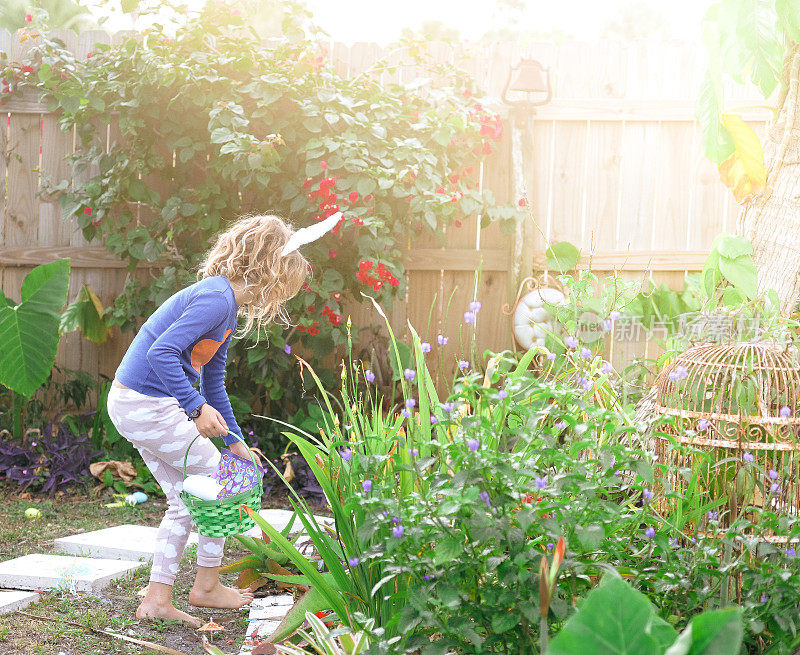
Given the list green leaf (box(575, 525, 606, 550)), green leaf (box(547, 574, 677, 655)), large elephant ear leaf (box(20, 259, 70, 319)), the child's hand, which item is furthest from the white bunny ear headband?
large elephant ear leaf (box(20, 259, 70, 319))

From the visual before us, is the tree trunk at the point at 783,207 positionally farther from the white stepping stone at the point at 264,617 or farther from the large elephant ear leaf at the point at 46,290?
the large elephant ear leaf at the point at 46,290

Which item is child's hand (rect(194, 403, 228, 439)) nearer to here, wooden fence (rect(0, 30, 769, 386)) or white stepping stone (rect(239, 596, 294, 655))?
white stepping stone (rect(239, 596, 294, 655))

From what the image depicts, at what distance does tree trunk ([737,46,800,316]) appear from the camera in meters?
3.61

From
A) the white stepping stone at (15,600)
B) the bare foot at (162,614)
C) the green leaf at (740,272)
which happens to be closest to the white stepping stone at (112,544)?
the white stepping stone at (15,600)

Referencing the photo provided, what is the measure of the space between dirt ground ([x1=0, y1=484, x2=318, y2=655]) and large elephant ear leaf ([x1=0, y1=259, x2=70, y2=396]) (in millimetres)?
752

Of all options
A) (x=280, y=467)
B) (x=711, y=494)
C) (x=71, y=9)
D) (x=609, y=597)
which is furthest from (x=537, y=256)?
(x=71, y=9)

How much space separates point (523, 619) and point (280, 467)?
2706 millimetres

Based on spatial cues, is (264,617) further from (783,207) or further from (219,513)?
(783,207)

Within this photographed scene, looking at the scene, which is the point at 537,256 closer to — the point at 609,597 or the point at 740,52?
the point at 740,52

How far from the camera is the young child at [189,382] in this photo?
7.66 feet

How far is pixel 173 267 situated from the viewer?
417 cm

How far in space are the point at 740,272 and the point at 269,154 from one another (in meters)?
2.18

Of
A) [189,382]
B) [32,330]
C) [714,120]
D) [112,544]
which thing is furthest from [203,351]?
[714,120]

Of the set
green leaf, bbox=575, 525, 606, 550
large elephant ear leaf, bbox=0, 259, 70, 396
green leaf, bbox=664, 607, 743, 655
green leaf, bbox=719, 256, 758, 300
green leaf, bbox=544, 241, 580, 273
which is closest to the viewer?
green leaf, bbox=664, 607, 743, 655
